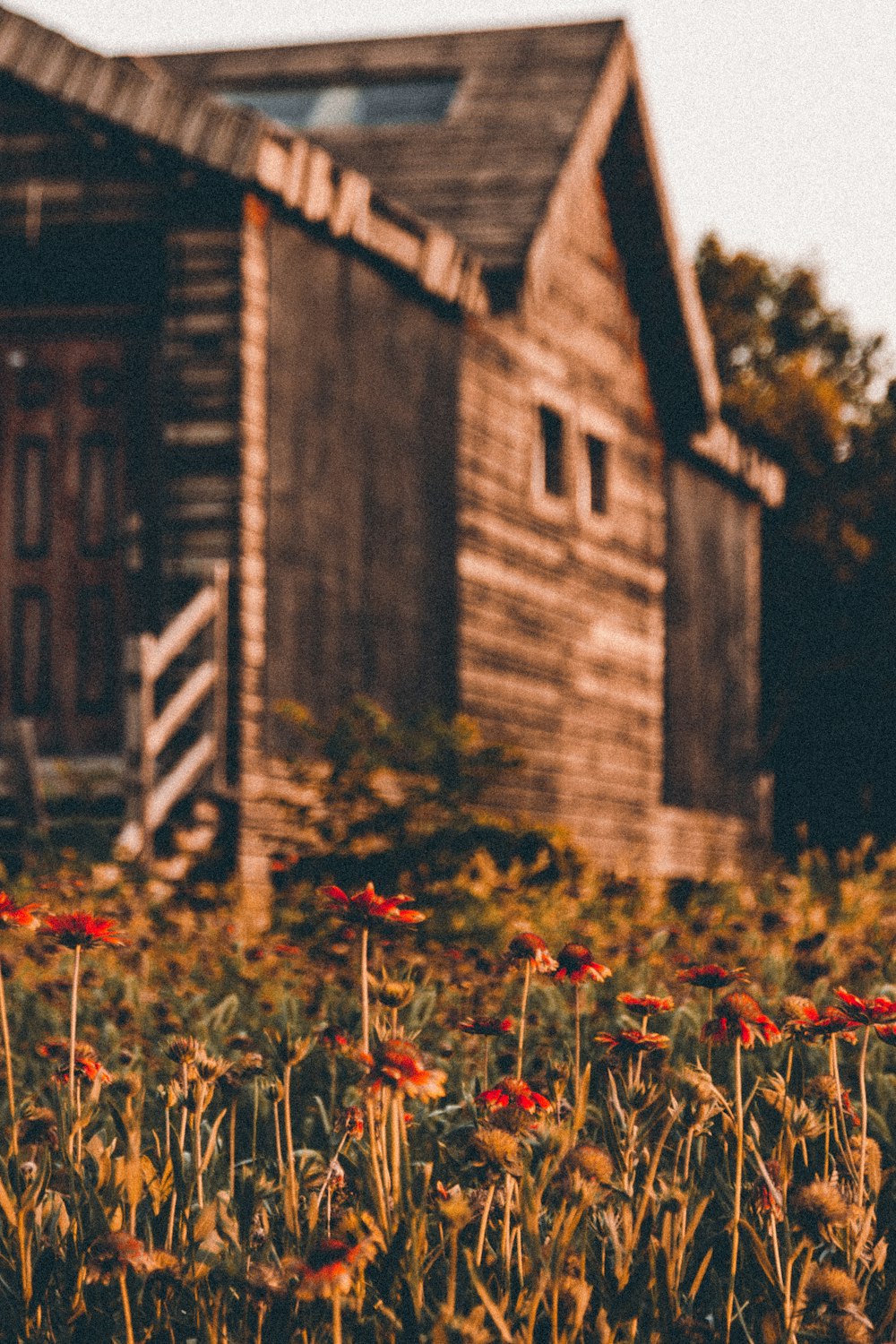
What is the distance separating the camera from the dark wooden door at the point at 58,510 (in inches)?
435

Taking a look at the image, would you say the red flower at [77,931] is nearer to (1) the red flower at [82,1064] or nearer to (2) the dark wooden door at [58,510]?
(1) the red flower at [82,1064]

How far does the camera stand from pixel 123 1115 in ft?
9.83

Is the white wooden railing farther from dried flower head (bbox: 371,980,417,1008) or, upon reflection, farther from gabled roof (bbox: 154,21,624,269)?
dried flower head (bbox: 371,980,417,1008)

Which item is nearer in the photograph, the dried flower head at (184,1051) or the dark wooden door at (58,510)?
the dried flower head at (184,1051)

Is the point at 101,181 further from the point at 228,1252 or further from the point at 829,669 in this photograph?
the point at 829,669

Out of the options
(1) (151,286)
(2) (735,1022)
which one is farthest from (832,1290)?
(1) (151,286)

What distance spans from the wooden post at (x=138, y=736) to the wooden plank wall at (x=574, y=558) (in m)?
3.53

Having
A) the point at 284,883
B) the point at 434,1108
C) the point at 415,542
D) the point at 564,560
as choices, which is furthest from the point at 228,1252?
the point at 564,560

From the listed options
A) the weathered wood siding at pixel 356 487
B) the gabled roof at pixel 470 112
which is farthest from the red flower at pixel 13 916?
the gabled roof at pixel 470 112

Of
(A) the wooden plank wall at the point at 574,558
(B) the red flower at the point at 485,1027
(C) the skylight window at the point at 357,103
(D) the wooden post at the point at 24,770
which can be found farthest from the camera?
(C) the skylight window at the point at 357,103

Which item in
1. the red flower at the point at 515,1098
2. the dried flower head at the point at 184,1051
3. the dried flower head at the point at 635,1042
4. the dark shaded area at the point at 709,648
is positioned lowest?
the red flower at the point at 515,1098

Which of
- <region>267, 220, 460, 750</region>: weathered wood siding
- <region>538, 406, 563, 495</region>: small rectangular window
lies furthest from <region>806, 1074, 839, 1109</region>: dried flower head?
<region>538, 406, 563, 495</region>: small rectangular window

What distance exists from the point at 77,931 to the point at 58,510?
8768 millimetres

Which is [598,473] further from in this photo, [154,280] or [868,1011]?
[868,1011]
